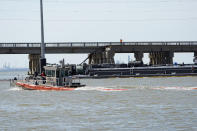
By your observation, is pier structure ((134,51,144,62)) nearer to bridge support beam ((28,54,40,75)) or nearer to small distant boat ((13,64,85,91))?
bridge support beam ((28,54,40,75))

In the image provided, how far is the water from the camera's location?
34094mm

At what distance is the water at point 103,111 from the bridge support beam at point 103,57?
64.5 m

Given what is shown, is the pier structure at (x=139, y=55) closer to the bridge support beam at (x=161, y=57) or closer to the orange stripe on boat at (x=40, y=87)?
the bridge support beam at (x=161, y=57)

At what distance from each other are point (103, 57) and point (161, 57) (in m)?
14.5

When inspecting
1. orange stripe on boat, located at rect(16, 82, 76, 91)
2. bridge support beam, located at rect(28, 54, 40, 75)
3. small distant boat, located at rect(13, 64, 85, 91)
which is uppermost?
bridge support beam, located at rect(28, 54, 40, 75)

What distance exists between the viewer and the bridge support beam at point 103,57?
123812 millimetres

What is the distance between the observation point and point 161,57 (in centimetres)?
13300

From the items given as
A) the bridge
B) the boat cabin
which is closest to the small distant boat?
the boat cabin

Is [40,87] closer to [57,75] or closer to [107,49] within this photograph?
[57,75]

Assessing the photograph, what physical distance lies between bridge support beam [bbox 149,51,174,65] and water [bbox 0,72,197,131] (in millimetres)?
70483

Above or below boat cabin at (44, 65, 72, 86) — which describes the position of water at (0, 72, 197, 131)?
below

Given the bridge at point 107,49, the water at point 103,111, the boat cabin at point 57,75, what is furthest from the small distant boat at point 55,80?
the bridge at point 107,49

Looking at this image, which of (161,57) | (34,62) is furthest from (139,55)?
(34,62)

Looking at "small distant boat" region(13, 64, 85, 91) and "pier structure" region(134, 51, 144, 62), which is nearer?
"small distant boat" region(13, 64, 85, 91)
